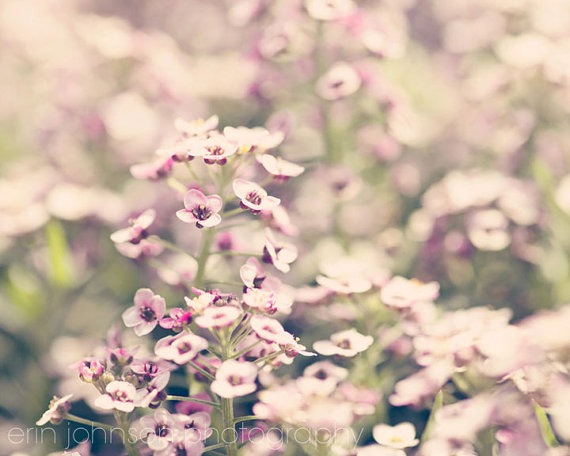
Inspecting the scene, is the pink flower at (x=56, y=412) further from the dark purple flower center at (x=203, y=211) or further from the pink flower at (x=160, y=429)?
the dark purple flower center at (x=203, y=211)

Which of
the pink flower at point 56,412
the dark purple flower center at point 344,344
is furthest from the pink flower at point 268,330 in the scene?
the pink flower at point 56,412

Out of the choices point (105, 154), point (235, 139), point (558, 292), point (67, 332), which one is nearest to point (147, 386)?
point (235, 139)

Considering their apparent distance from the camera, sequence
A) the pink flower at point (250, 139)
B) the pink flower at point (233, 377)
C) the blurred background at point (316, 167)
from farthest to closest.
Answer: the blurred background at point (316, 167)
the pink flower at point (250, 139)
the pink flower at point (233, 377)

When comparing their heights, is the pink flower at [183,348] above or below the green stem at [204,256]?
above

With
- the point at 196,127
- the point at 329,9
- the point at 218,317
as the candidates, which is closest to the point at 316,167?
the point at 329,9

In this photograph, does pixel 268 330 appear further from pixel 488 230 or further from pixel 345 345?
pixel 488 230

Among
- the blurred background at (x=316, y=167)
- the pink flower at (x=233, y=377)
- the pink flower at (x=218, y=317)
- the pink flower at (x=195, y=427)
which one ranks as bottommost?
the blurred background at (x=316, y=167)

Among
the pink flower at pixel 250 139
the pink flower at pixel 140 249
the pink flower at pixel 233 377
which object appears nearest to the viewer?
the pink flower at pixel 233 377
